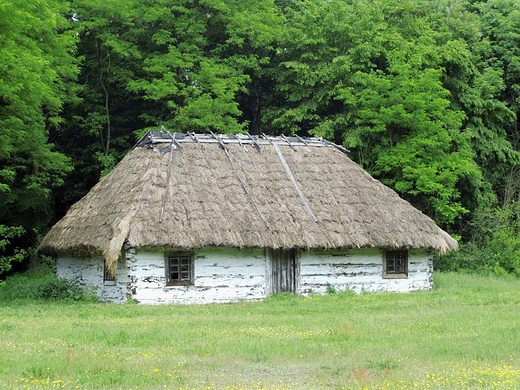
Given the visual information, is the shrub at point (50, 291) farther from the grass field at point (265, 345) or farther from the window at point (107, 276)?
the grass field at point (265, 345)

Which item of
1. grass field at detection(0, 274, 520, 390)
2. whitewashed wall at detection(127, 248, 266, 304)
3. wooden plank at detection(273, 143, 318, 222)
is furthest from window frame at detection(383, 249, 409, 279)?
whitewashed wall at detection(127, 248, 266, 304)

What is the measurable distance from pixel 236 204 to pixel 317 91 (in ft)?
39.2

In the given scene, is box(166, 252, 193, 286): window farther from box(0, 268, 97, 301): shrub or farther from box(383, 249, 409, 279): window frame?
box(383, 249, 409, 279): window frame

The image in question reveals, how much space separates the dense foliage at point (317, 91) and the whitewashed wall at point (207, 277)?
8268 mm

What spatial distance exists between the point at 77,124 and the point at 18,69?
12.1 m

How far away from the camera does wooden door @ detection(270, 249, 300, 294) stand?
78.1 ft

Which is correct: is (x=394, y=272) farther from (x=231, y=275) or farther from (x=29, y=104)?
(x=29, y=104)

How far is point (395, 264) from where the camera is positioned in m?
25.6

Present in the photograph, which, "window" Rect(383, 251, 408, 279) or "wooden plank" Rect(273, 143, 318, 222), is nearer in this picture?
"wooden plank" Rect(273, 143, 318, 222)

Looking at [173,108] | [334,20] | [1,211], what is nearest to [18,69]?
[1,211]

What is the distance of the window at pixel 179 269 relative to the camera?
22172 mm

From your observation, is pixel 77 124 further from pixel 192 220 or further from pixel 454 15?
pixel 454 15

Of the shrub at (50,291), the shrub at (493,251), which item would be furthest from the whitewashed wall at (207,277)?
the shrub at (493,251)

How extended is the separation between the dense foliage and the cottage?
16.0 feet
